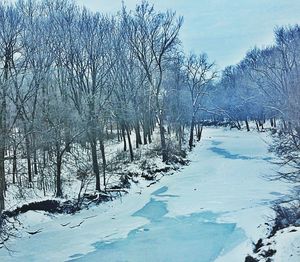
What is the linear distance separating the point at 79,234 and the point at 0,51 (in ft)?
41.5

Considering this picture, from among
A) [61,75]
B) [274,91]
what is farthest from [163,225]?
[274,91]

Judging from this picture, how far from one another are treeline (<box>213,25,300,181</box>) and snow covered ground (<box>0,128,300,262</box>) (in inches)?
108

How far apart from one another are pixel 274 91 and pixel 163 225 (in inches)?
1143

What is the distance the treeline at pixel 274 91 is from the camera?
1738 cm

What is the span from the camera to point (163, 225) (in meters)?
15.9

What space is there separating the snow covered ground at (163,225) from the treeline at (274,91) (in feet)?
9.01

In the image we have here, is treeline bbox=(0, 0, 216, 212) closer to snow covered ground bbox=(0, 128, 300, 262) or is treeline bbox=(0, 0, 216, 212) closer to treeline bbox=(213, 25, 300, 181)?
snow covered ground bbox=(0, 128, 300, 262)

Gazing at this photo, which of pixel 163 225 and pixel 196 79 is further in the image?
pixel 196 79

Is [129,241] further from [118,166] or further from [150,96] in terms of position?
[150,96]

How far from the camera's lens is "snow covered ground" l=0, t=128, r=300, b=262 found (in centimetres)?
1265

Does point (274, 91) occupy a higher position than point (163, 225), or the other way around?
point (274, 91)

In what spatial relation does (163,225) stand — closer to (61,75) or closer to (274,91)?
(61,75)

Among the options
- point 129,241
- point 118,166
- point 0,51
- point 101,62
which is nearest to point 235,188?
point 118,166

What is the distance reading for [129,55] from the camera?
32.9m
